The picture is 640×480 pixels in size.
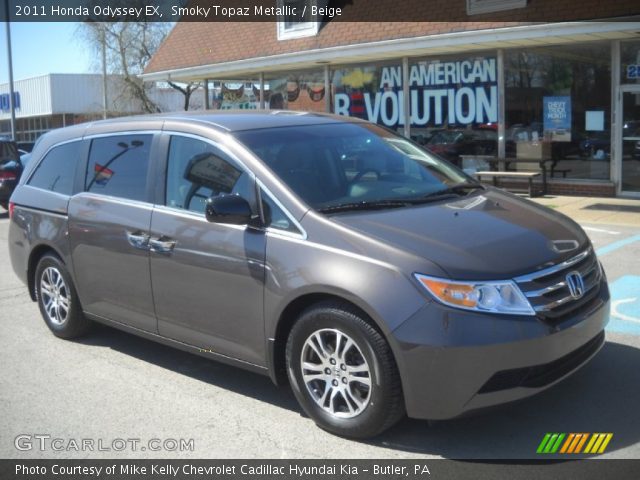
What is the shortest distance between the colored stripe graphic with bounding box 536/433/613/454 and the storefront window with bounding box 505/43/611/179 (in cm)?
1153

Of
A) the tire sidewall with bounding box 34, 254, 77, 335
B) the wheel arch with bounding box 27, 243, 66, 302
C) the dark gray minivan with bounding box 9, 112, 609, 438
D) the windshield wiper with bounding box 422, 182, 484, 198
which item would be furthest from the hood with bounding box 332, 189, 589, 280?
the wheel arch with bounding box 27, 243, 66, 302

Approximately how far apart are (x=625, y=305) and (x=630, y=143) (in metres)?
8.64

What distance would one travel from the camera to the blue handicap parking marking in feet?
19.0

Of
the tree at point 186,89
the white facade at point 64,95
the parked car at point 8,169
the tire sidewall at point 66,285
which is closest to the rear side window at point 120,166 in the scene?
the tire sidewall at point 66,285

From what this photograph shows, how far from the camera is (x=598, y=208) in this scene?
1289 centimetres

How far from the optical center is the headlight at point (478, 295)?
3600mm

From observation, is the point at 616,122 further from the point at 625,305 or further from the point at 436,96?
the point at 625,305

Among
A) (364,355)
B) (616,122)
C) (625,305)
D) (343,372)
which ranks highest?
(616,122)

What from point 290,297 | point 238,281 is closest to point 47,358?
point 238,281

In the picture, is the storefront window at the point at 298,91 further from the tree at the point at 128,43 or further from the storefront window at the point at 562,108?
the tree at the point at 128,43

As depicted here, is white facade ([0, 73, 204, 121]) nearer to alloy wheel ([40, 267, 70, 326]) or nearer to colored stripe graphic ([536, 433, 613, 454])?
alloy wheel ([40, 267, 70, 326])

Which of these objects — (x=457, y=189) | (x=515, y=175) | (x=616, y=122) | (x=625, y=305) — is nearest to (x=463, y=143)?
(x=515, y=175)

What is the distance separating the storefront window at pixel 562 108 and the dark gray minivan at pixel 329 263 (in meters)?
10.1

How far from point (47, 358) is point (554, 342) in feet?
13.0
